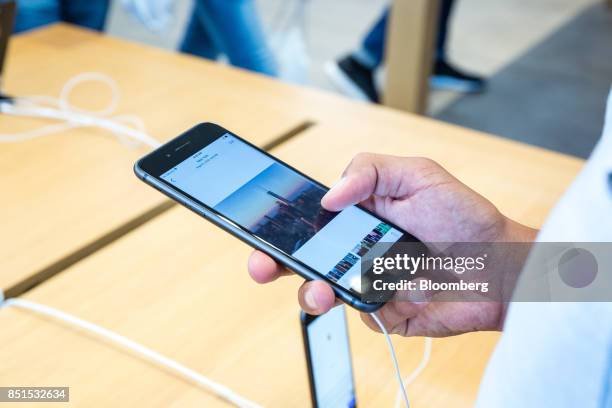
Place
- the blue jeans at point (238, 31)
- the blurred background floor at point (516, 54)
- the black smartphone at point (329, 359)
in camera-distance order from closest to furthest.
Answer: the black smartphone at point (329, 359), the blue jeans at point (238, 31), the blurred background floor at point (516, 54)

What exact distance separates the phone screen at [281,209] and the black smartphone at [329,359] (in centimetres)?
4

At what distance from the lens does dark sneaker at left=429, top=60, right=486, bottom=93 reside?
2598 mm

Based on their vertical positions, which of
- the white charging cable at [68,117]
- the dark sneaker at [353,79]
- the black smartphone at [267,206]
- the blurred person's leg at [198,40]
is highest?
the black smartphone at [267,206]

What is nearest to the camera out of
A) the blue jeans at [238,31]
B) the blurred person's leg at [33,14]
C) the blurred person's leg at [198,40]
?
the blurred person's leg at [33,14]

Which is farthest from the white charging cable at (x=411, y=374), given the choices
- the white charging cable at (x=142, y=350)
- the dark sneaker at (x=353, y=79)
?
the dark sneaker at (x=353, y=79)

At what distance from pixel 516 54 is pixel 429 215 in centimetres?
239

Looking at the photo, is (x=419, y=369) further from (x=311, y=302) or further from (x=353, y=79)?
(x=353, y=79)

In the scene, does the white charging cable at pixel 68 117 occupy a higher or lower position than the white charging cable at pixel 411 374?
lower

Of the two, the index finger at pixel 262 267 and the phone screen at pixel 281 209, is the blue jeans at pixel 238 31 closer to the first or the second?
the phone screen at pixel 281 209

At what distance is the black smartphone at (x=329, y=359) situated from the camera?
0.59 metres

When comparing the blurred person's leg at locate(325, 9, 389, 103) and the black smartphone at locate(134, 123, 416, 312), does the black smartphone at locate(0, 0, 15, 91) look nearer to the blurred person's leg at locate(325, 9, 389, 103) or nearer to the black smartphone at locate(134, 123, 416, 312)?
the black smartphone at locate(134, 123, 416, 312)

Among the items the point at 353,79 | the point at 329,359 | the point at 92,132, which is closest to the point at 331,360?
the point at 329,359

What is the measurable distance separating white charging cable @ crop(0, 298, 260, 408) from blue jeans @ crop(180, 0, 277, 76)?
1.10m

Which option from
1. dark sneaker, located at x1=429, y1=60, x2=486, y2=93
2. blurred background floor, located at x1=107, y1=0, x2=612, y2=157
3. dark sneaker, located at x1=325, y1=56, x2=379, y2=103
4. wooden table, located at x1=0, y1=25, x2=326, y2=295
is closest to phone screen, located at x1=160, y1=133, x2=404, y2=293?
wooden table, located at x1=0, y1=25, x2=326, y2=295
